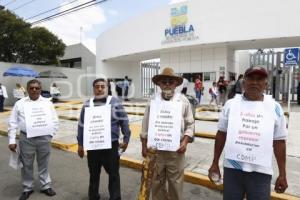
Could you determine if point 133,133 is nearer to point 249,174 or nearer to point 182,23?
point 249,174

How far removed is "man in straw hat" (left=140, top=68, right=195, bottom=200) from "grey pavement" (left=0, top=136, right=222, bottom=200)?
0.98 metres

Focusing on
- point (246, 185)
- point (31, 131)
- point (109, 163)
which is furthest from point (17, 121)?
point (246, 185)

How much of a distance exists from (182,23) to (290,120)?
7327 millimetres

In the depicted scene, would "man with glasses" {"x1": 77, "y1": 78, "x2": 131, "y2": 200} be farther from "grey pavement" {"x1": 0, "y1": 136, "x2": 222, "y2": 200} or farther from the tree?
the tree

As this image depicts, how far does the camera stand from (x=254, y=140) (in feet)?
7.81

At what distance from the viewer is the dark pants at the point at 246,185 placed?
7.86 ft

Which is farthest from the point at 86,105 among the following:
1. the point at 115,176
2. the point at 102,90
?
the point at 115,176

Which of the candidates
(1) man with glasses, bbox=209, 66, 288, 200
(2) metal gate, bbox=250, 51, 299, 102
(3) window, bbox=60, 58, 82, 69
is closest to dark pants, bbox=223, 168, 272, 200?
(1) man with glasses, bbox=209, 66, 288, 200

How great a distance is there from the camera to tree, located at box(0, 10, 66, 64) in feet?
66.4

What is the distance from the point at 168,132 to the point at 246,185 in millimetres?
1009

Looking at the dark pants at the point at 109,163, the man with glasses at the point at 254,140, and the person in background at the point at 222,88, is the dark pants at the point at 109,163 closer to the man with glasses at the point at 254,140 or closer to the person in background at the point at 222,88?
the man with glasses at the point at 254,140

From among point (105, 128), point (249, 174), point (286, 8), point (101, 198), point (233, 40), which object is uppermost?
point (286, 8)

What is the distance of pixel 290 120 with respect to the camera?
9.23m

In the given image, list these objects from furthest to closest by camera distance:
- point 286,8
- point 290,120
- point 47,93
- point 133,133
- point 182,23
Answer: point 47,93, point 182,23, point 286,8, point 290,120, point 133,133
